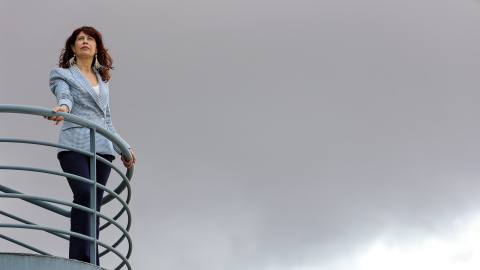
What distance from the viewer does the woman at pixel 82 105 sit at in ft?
19.9

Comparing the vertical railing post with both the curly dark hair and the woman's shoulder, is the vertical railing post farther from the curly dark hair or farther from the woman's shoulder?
the curly dark hair

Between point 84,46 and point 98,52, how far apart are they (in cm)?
21

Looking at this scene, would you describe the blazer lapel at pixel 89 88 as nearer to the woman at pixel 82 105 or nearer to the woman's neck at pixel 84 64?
the woman at pixel 82 105

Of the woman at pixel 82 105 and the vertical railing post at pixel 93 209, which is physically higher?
the woman at pixel 82 105

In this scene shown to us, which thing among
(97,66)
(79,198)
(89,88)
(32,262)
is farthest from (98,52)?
(32,262)

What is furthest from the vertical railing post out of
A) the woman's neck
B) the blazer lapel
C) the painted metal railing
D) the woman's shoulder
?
the woman's neck

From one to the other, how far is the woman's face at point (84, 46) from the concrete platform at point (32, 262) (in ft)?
6.60

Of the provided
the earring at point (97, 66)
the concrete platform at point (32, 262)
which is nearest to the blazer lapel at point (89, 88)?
the earring at point (97, 66)

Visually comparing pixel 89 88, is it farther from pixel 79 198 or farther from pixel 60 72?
pixel 79 198

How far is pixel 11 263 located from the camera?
519cm

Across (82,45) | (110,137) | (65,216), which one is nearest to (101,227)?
(65,216)

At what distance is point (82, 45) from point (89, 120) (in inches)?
39.4

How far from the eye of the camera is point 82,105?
654 centimetres

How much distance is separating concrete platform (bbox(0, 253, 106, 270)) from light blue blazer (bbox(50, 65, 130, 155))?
45.2 inches
